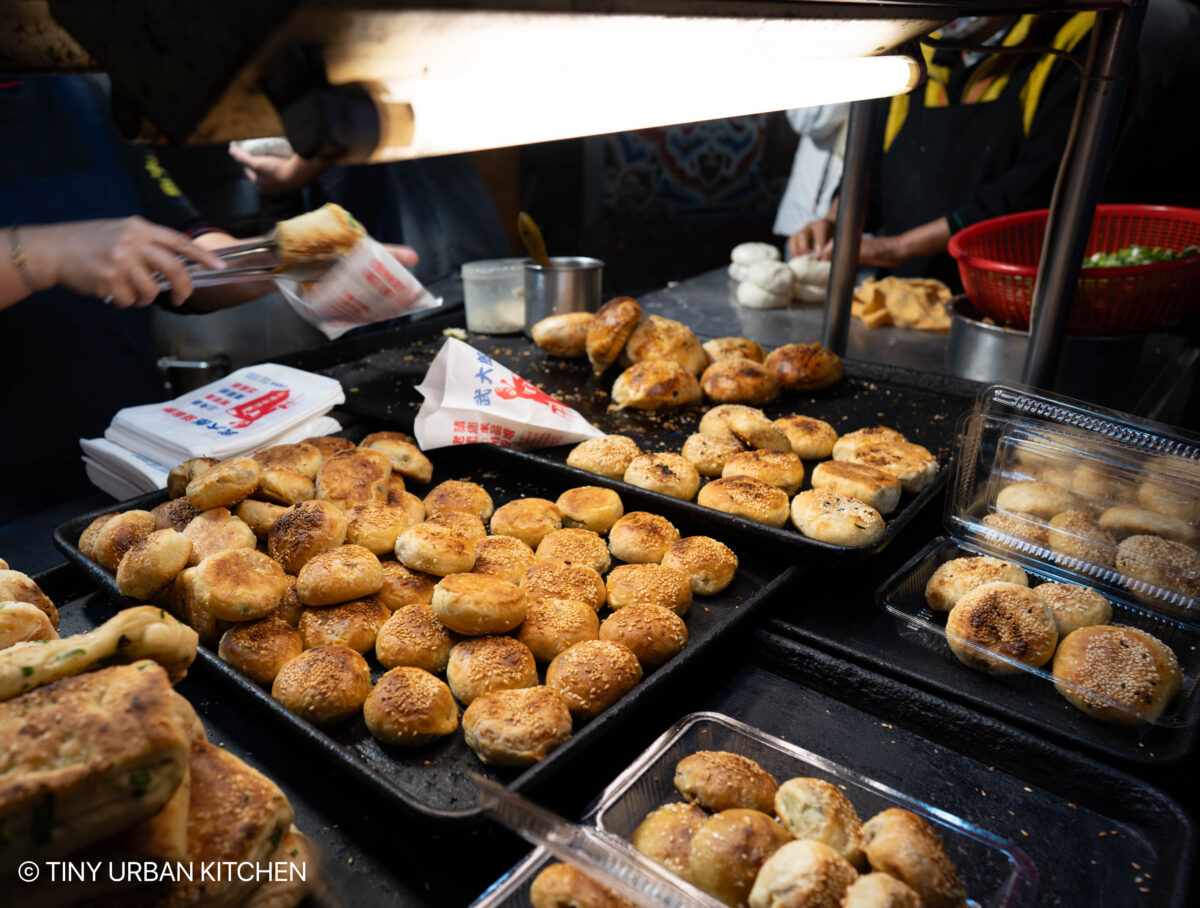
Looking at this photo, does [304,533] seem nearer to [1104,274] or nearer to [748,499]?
[748,499]

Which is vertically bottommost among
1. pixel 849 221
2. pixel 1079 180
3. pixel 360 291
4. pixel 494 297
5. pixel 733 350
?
pixel 733 350

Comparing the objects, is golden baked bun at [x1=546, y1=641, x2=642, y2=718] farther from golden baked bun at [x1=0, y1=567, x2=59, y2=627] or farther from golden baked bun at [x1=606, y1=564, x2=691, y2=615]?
golden baked bun at [x1=0, y1=567, x2=59, y2=627]

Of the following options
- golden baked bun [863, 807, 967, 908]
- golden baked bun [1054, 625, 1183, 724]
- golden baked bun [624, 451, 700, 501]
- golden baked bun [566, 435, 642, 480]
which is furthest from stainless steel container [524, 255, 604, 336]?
golden baked bun [863, 807, 967, 908]

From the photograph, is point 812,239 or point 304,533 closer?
point 304,533

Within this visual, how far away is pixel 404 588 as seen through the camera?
1.68 meters

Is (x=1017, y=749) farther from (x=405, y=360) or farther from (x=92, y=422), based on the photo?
(x=92, y=422)

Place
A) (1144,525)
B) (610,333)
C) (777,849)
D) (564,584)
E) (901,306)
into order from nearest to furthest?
(777,849) → (564,584) → (1144,525) → (610,333) → (901,306)

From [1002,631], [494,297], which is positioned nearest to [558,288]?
[494,297]

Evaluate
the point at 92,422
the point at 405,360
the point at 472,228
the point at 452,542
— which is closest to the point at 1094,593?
the point at 452,542

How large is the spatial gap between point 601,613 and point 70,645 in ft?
3.51

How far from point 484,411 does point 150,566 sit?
3.59ft

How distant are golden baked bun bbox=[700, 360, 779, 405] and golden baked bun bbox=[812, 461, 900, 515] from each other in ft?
2.12

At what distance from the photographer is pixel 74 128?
3.14 metres

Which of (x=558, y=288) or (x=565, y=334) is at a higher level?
(x=558, y=288)
